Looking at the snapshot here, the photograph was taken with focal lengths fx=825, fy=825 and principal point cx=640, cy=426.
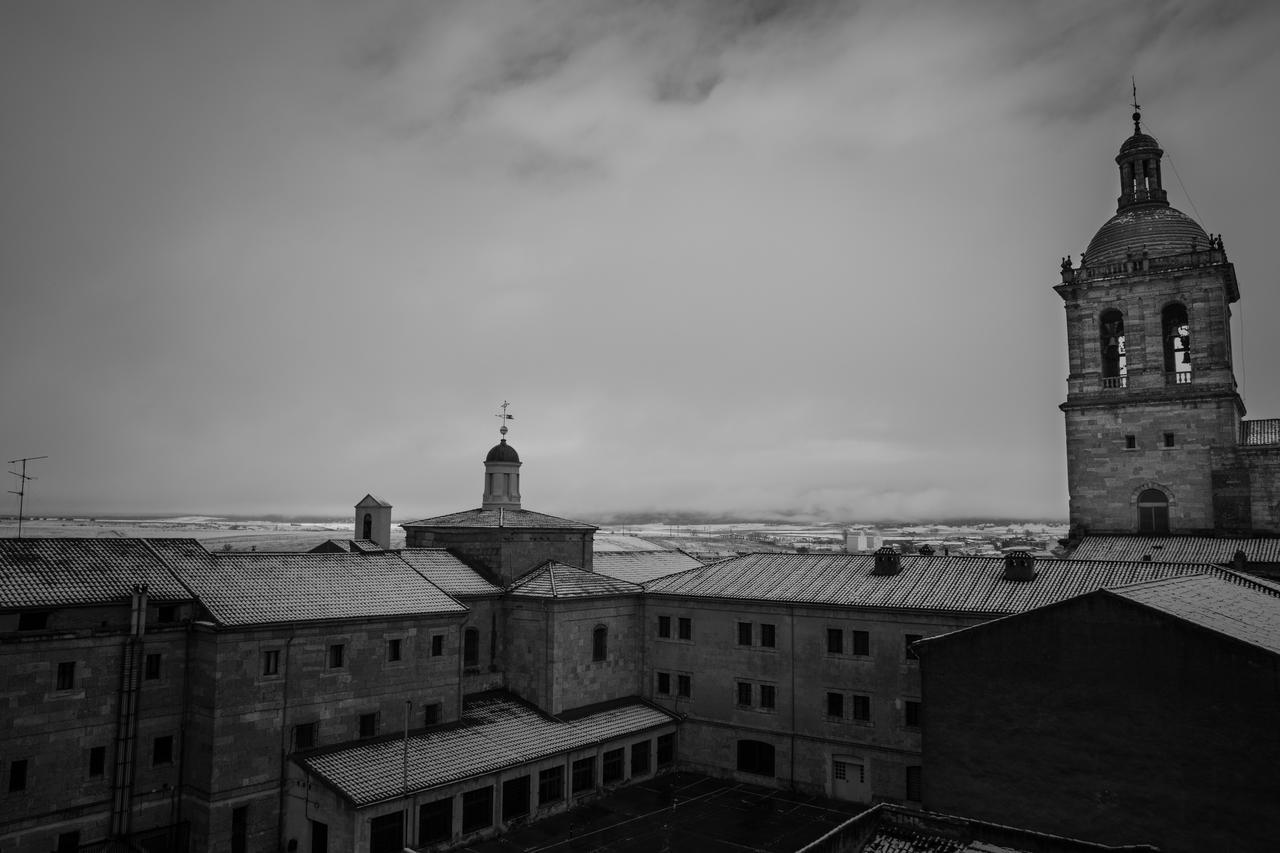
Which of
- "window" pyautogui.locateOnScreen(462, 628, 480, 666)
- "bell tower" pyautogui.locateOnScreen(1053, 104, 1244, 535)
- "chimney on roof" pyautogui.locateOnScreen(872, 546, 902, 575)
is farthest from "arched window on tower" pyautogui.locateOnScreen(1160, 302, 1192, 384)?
"window" pyautogui.locateOnScreen(462, 628, 480, 666)

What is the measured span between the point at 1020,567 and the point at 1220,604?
953cm

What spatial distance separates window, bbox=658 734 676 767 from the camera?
126 feet

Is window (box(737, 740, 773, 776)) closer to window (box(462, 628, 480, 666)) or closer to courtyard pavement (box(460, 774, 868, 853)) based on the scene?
courtyard pavement (box(460, 774, 868, 853))

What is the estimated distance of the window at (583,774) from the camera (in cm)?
3397

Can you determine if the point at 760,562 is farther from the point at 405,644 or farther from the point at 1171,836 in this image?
the point at 1171,836

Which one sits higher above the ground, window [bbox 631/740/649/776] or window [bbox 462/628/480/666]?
window [bbox 462/628/480/666]

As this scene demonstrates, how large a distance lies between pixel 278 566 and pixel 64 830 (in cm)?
1040

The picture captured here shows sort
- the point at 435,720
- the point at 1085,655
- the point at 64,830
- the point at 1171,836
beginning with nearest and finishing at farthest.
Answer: the point at 1171,836 → the point at 1085,655 → the point at 64,830 → the point at 435,720

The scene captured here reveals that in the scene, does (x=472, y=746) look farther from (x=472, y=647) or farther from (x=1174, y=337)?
(x=1174, y=337)

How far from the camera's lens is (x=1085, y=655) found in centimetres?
2239

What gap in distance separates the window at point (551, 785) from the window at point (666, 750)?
652cm

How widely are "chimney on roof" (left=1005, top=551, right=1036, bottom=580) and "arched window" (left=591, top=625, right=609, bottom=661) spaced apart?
1806cm

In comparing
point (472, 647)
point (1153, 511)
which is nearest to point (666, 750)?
point (472, 647)

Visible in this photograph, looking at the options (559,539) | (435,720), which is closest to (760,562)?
(559,539)
